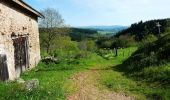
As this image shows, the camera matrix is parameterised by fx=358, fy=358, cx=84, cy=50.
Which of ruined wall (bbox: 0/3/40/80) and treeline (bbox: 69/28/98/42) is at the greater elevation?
ruined wall (bbox: 0/3/40/80)

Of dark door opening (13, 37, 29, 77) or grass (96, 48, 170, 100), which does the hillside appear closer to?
A: grass (96, 48, 170, 100)

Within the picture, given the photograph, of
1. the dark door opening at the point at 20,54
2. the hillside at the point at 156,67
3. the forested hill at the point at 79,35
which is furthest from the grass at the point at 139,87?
the forested hill at the point at 79,35

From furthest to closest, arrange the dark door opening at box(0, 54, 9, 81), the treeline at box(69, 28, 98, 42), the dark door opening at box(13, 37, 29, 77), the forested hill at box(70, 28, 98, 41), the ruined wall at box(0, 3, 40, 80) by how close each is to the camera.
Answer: the forested hill at box(70, 28, 98, 41)
the treeline at box(69, 28, 98, 42)
the dark door opening at box(13, 37, 29, 77)
the ruined wall at box(0, 3, 40, 80)
the dark door opening at box(0, 54, 9, 81)

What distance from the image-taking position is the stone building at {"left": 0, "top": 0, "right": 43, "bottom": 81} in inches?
661

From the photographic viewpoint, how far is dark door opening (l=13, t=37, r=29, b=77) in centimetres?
2003

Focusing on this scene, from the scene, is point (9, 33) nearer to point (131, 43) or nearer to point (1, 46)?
point (1, 46)

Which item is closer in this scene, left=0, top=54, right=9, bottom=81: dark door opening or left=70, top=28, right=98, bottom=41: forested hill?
left=0, top=54, right=9, bottom=81: dark door opening

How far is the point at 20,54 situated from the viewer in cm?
2150

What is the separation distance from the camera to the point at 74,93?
14648 millimetres

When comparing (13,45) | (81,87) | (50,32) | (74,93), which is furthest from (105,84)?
(50,32)

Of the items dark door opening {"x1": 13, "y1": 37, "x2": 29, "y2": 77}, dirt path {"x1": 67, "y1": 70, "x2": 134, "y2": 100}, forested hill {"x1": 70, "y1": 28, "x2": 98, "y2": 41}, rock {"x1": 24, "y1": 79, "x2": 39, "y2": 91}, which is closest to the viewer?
rock {"x1": 24, "y1": 79, "x2": 39, "y2": 91}

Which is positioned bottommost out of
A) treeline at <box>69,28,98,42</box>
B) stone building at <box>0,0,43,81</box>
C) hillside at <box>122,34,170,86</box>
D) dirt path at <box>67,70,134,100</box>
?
treeline at <box>69,28,98,42</box>

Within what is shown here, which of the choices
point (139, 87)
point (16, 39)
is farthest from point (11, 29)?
point (139, 87)

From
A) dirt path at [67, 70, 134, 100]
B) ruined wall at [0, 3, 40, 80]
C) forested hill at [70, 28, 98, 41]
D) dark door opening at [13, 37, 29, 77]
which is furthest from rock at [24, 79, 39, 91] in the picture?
forested hill at [70, 28, 98, 41]
